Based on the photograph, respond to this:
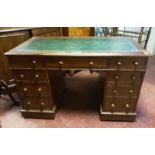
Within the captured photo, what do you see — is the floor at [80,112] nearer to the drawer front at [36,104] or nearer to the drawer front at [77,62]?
the drawer front at [36,104]

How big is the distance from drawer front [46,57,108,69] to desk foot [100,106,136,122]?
0.53m

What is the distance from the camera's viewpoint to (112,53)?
4.57 ft

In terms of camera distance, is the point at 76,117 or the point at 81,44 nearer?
the point at 81,44

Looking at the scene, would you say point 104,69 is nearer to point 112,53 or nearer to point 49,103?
point 112,53

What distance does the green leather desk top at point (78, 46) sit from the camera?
1438 mm

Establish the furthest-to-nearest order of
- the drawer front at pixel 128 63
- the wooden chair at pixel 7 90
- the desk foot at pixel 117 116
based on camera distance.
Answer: the wooden chair at pixel 7 90 < the desk foot at pixel 117 116 < the drawer front at pixel 128 63

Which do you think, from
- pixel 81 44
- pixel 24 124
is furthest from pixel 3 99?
pixel 81 44

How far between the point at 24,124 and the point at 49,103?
35 centimetres

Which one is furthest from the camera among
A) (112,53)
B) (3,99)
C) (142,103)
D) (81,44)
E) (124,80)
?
(3,99)

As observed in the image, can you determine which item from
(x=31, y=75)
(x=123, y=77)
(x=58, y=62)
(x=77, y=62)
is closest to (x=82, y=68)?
(x=77, y=62)

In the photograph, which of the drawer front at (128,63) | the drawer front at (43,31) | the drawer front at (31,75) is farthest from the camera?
the drawer front at (43,31)

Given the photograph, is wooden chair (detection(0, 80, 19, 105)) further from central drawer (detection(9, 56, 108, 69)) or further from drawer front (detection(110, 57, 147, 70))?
drawer front (detection(110, 57, 147, 70))

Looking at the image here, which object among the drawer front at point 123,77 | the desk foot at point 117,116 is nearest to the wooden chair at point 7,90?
the desk foot at point 117,116

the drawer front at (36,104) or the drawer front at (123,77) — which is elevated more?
the drawer front at (123,77)
